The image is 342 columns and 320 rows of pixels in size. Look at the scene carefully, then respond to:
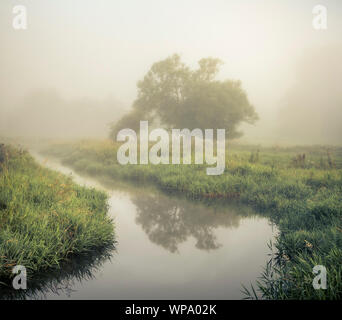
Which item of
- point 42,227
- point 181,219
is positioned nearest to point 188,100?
point 181,219

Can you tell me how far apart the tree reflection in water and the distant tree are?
35.8ft

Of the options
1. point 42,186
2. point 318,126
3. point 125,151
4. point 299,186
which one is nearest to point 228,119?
point 318,126

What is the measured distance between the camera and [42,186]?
7.89m

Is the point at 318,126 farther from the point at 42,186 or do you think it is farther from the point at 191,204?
the point at 42,186

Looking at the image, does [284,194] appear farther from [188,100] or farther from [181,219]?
[188,100]

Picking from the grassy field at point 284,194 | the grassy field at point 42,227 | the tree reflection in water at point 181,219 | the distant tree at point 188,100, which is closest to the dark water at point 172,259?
the tree reflection in water at point 181,219

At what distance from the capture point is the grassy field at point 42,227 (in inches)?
181

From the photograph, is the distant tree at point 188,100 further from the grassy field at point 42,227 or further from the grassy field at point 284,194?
the grassy field at point 42,227

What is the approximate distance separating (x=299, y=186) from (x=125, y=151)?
36.8 feet

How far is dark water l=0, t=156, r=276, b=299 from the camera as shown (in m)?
4.32

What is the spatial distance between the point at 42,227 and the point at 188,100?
16618 mm

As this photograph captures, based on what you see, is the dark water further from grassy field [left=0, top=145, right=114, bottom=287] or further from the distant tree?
the distant tree
